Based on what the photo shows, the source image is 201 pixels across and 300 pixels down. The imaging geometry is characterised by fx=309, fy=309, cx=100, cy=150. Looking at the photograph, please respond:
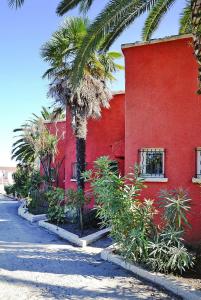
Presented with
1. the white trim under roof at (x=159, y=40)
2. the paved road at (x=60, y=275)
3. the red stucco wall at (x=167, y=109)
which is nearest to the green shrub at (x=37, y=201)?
the paved road at (x=60, y=275)

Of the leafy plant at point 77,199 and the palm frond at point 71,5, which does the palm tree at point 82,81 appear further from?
the palm frond at point 71,5

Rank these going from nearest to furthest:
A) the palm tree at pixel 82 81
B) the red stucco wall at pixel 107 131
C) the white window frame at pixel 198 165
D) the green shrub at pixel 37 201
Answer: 1. the white window frame at pixel 198 165
2. the palm tree at pixel 82 81
3. the red stucco wall at pixel 107 131
4. the green shrub at pixel 37 201

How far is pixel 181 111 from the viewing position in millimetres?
9758

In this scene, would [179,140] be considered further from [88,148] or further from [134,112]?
[88,148]

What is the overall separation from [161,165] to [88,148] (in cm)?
644

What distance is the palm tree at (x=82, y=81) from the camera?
43.2 feet

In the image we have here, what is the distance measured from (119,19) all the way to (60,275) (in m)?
6.87

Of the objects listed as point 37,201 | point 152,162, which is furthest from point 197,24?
point 37,201

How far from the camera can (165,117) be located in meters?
9.98

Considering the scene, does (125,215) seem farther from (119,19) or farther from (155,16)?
(155,16)

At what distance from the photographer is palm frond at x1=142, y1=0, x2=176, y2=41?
916 centimetres

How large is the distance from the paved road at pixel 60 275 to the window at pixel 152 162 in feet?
9.70

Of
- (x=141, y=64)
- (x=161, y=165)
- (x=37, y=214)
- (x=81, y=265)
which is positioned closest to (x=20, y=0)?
(x=141, y=64)

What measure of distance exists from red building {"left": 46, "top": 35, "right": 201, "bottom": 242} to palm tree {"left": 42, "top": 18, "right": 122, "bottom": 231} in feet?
10.3
